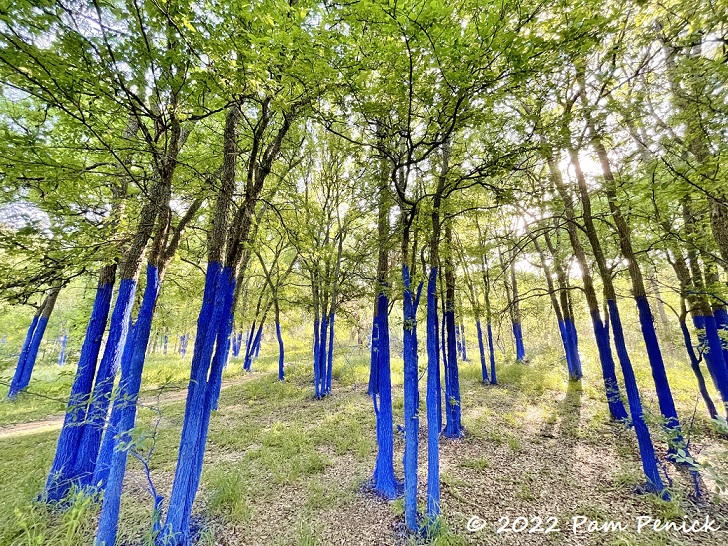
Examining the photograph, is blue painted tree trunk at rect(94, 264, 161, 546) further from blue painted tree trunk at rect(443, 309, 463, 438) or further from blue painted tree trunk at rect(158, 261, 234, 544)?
blue painted tree trunk at rect(443, 309, 463, 438)

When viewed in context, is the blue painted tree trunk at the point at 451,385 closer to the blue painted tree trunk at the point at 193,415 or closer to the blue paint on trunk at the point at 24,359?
the blue painted tree trunk at the point at 193,415

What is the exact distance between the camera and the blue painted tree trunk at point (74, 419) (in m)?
4.27

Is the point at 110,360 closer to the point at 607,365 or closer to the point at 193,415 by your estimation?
the point at 193,415

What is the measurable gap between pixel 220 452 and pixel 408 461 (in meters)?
4.74

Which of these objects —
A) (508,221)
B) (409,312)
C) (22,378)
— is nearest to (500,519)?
(409,312)

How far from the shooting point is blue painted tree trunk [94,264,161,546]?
332 centimetres

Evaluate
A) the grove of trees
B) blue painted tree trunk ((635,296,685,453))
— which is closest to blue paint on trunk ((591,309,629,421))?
the grove of trees

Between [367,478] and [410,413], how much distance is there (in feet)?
6.96

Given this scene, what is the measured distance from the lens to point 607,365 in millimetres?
6348

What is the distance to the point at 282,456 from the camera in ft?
19.5

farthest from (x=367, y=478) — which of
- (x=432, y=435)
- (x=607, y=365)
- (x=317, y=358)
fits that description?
(x=607, y=365)

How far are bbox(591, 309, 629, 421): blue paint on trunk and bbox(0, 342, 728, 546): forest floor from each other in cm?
47

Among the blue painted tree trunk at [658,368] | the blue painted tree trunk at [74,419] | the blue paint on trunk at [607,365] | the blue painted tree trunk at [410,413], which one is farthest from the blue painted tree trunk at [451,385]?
the blue painted tree trunk at [74,419]

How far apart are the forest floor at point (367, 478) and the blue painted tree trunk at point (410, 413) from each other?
15.2 inches
